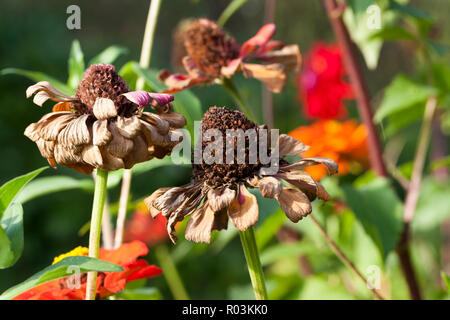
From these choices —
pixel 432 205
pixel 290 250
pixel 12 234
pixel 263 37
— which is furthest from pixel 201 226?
pixel 432 205

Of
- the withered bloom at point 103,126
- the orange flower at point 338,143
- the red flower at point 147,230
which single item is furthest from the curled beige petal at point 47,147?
the red flower at point 147,230

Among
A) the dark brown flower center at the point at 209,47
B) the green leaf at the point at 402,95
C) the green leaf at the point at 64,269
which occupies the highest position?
the dark brown flower center at the point at 209,47

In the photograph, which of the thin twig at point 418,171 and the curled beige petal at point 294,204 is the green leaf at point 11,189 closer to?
the curled beige petal at point 294,204

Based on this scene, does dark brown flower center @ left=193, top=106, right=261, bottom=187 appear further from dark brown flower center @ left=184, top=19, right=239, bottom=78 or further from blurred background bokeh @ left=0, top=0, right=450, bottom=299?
blurred background bokeh @ left=0, top=0, right=450, bottom=299

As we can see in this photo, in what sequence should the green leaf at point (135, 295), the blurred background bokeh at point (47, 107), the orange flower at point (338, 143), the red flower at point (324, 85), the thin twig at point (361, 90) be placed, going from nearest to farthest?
the green leaf at point (135, 295), the thin twig at point (361, 90), the orange flower at point (338, 143), the red flower at point (324, 85), the blurred background bokeh at point (47, 107)

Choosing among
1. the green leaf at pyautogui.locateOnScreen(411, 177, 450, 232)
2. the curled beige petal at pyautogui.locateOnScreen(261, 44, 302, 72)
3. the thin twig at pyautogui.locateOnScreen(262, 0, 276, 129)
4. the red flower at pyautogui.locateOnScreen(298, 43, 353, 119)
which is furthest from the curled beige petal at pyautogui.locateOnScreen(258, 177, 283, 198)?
the red flower at pyautogui.locateOnScreen(298, 43, 353, 119)

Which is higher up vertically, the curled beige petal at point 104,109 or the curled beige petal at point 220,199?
the curled beige petal at point 104,109

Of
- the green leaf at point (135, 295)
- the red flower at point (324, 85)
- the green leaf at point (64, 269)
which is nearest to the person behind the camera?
the green leaf at point (64, 269)

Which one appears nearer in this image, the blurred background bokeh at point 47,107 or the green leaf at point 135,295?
the green leaf at point 135,295
